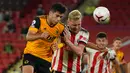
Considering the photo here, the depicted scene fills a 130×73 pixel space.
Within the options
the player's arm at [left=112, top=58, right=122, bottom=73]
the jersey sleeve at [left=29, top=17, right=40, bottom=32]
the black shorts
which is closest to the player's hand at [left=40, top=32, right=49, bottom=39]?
the jersey sleeve at [left=29, top=17, right=40, bottom=32]

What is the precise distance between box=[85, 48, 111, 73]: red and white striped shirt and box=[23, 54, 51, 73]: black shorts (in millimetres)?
1067

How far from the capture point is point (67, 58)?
6660 millimetres

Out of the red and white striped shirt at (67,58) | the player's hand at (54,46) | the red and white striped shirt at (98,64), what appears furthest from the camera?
the red and white striped shirt at (98,64)

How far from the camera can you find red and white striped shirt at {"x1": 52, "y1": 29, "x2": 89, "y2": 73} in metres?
6.65

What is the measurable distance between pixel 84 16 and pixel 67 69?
10121 millimetres

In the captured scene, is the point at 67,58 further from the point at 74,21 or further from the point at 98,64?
the point at 98,64

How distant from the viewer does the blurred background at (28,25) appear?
51.6 feet

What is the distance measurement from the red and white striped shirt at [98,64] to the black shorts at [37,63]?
1067 mm

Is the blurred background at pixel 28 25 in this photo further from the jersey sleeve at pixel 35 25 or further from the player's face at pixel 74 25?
the jersey sleeve at pixel 35 25

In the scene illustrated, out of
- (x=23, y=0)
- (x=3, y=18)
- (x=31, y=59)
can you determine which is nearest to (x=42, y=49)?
(x=31, y=59)

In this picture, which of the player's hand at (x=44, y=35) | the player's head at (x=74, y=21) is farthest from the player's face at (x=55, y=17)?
the player's hand at (x=44, y=35)

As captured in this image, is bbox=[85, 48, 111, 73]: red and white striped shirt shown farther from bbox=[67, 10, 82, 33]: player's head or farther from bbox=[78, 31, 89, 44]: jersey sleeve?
bbox=[67, 10, 82, 33]: player's head

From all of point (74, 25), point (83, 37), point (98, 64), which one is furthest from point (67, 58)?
point (98, 64)

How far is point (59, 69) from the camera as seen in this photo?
6684mm
